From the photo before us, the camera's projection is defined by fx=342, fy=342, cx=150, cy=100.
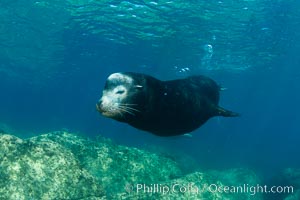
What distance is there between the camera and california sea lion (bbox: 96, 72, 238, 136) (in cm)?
441

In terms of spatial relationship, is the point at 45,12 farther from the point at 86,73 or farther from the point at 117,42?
the point at 86,73

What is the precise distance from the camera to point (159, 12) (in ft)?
70.5

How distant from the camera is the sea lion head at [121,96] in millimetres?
4281

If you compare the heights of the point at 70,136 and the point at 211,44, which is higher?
the point at 211,44

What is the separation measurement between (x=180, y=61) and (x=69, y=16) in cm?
1542

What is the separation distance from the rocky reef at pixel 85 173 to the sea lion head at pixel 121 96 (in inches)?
118

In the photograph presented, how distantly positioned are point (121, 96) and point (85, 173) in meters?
3.46

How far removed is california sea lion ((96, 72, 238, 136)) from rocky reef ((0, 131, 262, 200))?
92.6 inches

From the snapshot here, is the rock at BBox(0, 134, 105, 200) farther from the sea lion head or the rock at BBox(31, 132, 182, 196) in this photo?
the sea lion head

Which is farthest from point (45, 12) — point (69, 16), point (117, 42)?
point (117, 42)

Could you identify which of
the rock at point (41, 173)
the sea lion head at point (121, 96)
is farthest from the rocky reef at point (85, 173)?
the sea lion head at point (121, 96)

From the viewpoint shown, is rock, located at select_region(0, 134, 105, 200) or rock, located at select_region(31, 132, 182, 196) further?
rock, located at select_region(31, 132, 182, 196)

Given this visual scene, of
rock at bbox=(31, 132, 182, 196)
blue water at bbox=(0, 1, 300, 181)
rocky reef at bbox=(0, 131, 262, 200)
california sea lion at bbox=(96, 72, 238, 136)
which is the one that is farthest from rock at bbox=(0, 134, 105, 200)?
blue water at bbox=(0, 1, 300, 181)

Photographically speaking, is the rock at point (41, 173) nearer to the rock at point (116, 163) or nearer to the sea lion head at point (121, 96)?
the rock at point (116, 163)
